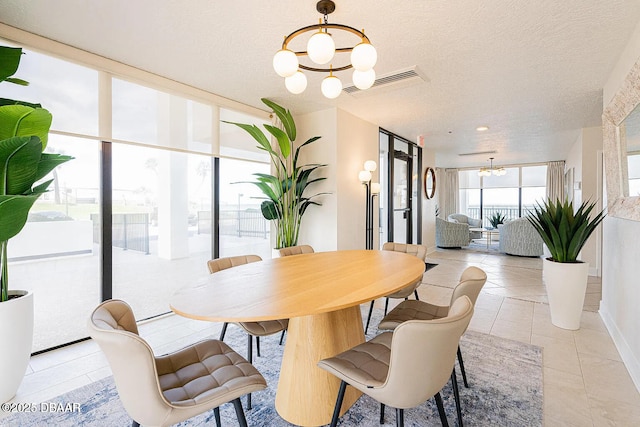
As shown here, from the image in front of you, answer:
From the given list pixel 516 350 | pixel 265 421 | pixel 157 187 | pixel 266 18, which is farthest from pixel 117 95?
pixel 516 350

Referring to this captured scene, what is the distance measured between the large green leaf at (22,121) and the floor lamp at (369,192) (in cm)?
324

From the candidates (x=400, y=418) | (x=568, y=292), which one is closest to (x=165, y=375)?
(x=400, y=418)

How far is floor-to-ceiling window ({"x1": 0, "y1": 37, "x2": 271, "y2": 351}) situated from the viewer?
253 centimetres

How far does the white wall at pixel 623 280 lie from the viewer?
216 centimetres

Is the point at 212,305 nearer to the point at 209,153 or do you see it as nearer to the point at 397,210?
the point at 209,153

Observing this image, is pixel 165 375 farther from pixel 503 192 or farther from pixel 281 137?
pixel 503 192

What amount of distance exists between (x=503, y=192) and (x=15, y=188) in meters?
11.9

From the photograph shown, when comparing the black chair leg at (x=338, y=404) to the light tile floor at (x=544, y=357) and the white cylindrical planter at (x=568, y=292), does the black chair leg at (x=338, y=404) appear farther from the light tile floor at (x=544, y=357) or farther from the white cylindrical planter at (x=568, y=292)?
the white cylindrical planter at (x=568, y=292)

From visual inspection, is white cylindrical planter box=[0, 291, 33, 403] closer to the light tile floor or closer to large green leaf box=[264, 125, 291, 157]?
the light tile floor

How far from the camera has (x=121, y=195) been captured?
2973mm

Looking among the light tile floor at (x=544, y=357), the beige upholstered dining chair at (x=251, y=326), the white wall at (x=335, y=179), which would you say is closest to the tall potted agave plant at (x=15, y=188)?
the light tile floor at (x=544, y=357)

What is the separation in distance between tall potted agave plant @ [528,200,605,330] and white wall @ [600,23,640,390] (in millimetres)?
229

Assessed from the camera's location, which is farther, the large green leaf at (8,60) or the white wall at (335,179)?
the white wall at (335,179)

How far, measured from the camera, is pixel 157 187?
329 cm
